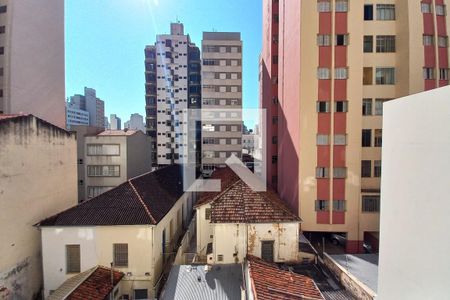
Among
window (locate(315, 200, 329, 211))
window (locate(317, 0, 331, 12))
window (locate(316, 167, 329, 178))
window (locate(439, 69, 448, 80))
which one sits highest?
window (locate(317, 0, 331, 12))

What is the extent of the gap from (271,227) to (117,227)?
8712 mm

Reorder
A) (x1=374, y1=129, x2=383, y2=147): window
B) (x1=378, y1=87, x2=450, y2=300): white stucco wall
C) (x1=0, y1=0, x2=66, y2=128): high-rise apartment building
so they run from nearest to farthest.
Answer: (x1=378, y1=87, x2=450, y2=300): white stucco wall → (x1=374, y1=129, x2=383, y2=147): window → (x1=0, y1=0, x2=66, y2=128): high-rise apartment building

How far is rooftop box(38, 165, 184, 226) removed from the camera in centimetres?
1357

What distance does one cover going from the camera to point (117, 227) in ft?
44.1

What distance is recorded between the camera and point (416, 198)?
505cm

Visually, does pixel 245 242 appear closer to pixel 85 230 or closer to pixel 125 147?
pixel 85 230

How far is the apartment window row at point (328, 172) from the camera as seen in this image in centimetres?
1733

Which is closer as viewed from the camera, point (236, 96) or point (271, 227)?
point (271, 227)

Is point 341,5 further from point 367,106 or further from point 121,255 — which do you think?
point 121,255

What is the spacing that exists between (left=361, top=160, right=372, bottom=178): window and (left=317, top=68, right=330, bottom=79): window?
22.5ft

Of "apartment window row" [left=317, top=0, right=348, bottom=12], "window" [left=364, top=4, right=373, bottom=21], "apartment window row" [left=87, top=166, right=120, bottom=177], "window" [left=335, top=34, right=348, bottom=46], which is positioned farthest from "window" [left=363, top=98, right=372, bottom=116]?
"apartment window row" [left=87, top=166, right=120, bottom=177]

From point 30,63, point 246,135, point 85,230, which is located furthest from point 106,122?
point 85,230

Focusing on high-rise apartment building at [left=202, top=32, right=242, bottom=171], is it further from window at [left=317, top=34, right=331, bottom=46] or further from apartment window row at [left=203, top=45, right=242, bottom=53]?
window at [left=317, top=34, right=331, bottom=46]

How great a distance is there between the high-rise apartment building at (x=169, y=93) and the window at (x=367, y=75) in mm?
30357
